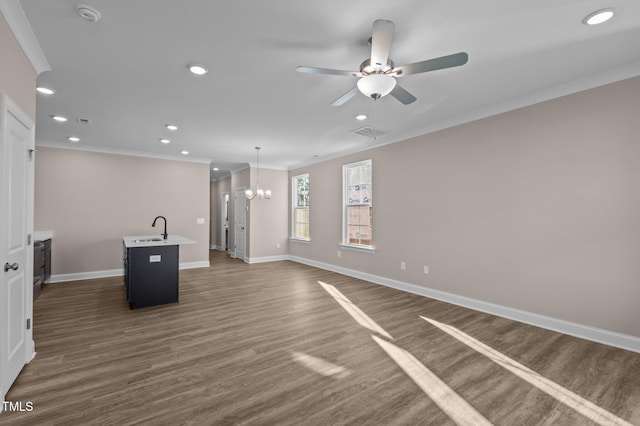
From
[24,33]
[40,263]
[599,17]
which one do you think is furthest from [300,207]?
[599,17]

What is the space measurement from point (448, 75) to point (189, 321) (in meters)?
4.11

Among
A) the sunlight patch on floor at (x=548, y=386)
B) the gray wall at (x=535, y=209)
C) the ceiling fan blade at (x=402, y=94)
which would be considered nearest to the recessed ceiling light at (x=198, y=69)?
the ceiling fan blade at (x=402, y=94)

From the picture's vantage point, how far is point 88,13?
202 centimetres

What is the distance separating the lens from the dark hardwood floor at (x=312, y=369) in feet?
6.31

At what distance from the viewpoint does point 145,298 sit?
4.09 metres

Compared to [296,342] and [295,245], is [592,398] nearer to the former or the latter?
[296,342]

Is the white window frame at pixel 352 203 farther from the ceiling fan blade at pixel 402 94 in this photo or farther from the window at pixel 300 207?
the ceiling fan blade at pixel 402 94

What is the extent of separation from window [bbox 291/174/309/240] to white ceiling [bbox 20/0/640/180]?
11.1ft

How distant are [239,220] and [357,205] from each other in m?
4.08

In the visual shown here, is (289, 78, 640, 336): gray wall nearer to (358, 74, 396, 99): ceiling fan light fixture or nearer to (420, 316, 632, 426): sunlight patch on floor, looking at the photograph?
(420, 316, 632, 426): sunlight patch on floor

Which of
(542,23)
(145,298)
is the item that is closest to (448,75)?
(542,23)

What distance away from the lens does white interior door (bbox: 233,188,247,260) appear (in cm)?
828

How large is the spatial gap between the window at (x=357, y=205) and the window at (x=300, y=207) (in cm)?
161

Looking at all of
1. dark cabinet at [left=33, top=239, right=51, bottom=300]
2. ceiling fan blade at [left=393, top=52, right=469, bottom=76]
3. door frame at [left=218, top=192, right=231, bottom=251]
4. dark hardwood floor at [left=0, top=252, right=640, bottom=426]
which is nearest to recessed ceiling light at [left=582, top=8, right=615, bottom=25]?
ceiling fan blade at [left=393, top=52, right=469, bottom=76]
